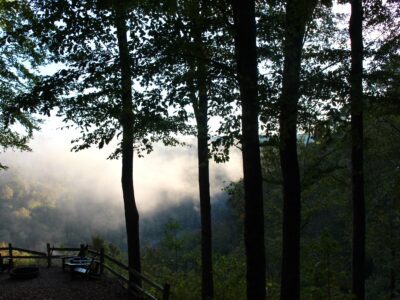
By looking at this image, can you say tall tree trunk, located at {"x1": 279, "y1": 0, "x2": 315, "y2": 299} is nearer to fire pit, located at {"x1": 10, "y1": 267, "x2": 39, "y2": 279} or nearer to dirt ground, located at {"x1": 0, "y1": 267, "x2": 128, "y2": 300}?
dirt ground, located at {"x1": 0, "y1": 267, "x2": 128, "y2": 300}

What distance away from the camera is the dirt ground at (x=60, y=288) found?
543 inches

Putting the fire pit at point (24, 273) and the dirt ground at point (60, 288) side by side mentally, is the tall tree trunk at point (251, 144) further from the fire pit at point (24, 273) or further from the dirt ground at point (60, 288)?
the fire pit at point (24, 273)

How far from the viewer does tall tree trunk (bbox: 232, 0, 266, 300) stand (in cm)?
702

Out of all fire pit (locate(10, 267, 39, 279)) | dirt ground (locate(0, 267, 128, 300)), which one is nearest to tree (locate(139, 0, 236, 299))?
dirt ground (locate(0, 267, 128, 300))

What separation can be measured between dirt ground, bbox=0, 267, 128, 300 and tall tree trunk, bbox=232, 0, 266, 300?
776cm

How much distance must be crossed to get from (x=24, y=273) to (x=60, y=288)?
3.03 meters

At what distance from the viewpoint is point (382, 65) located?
11664mm

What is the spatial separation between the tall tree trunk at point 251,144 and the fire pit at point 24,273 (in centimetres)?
1334

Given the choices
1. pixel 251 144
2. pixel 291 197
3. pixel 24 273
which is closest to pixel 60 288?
pixel 24 273

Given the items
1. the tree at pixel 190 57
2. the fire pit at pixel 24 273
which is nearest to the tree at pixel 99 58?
the tree at pixel 190 57

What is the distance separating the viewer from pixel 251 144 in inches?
283

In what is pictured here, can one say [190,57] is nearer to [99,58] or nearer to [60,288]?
[99,58]

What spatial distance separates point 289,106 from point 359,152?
17.0ft

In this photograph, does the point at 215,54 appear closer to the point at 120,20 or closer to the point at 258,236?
the point at 120,20
